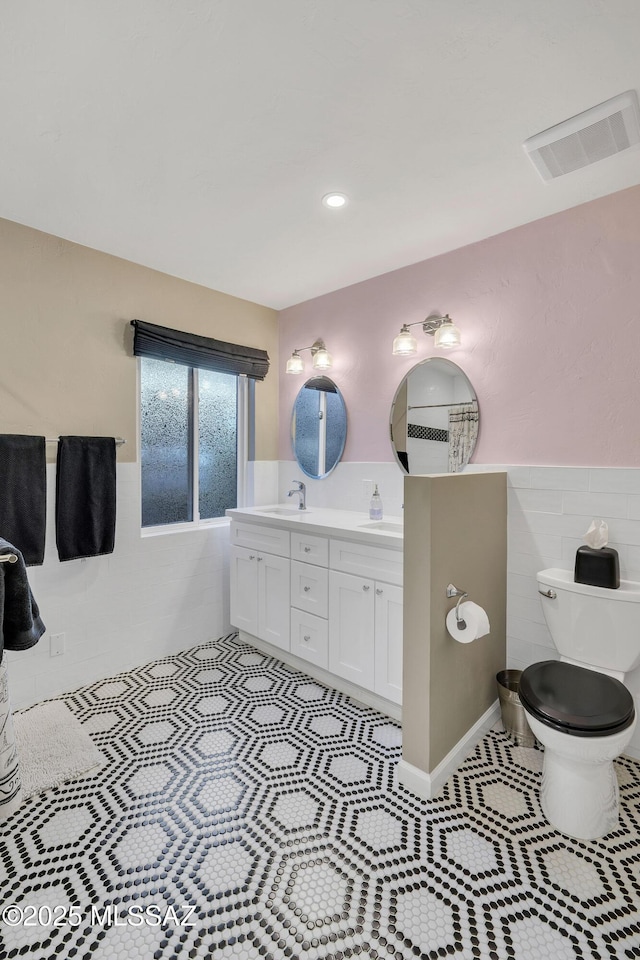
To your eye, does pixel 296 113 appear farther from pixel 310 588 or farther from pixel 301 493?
pixel 301 493

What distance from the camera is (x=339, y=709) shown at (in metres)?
2.36

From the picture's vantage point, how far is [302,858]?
1.50 metres

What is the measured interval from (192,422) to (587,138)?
2.51 m

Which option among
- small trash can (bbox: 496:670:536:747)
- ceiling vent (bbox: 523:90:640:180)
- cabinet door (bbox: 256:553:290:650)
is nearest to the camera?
ceiling vent (bbox: 523:90:640:180)

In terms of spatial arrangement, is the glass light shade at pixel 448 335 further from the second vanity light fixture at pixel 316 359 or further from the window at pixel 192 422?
the window at pixel 192 422

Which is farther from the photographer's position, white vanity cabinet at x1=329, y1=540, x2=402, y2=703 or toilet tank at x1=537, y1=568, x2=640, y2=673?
white vanity cabinet at x1=329, y1=540, x2=402, y2=703

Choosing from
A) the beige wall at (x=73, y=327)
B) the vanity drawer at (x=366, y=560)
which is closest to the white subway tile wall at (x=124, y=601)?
the beige wall at (x=73, y=327)

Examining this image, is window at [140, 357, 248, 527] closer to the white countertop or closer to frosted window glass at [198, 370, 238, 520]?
frosted window glass at [198, 370, 238, 520]

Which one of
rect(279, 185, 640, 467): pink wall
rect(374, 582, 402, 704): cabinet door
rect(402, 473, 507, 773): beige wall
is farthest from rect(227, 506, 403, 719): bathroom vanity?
rect(279, 185, 640, 467): pink wall

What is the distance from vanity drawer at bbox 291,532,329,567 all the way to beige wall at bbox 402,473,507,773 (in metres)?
0.75

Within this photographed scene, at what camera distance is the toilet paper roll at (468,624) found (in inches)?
69.6

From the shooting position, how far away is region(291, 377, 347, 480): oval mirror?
10.3 ft

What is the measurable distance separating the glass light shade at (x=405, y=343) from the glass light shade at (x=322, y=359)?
1.92 ft

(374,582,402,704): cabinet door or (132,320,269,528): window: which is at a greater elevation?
(132,320,269,528): window
